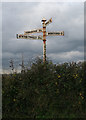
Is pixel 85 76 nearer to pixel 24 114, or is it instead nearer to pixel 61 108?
pixel 61 108

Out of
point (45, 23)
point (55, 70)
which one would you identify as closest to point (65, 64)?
point (55, 70)

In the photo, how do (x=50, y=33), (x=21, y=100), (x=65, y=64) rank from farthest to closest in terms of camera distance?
(x=50, y=33), (x=65, y=64), (x=21, y=100)

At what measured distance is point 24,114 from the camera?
561 cm

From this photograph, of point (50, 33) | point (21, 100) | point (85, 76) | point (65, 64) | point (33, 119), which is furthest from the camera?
point (50, 33)

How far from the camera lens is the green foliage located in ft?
18.3

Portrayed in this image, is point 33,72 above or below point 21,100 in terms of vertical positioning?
above

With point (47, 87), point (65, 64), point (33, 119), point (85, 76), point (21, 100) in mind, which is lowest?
point (33, 119)

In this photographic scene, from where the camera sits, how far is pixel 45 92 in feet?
19.8

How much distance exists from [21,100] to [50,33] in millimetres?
4379

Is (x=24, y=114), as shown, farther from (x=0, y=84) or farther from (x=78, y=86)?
(x=78, y=86)

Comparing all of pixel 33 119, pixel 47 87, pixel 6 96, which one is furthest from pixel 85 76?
pixel 6 96

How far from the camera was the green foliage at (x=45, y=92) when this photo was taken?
5.57 meters

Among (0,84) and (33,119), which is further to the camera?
(0,84)

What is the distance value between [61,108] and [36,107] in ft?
2.91
